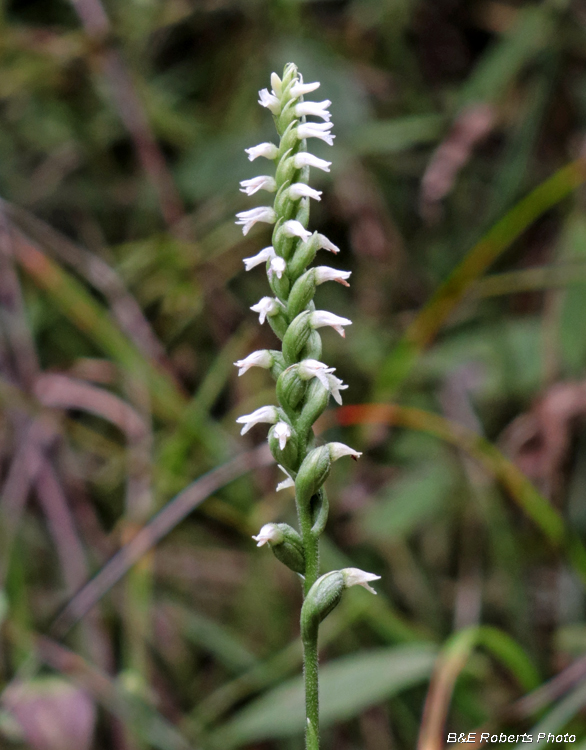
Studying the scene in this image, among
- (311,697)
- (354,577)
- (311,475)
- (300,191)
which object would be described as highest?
(300,191)

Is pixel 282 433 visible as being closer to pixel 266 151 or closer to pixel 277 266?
pixel 277 266

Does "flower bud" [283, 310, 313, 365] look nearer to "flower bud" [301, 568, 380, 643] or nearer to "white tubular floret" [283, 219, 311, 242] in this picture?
"white tubular floret" [283, 219, 311, 242]

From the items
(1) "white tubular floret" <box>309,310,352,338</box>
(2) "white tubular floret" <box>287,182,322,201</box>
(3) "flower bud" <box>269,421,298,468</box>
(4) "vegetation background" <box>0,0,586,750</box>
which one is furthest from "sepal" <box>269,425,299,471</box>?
(4) "vegetation background" <box>0,0,586,750</box>

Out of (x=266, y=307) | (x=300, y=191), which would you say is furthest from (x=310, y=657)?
(x=300, y=191)

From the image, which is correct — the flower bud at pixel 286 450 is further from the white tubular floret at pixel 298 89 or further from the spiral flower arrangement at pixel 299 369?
the white tubular floret at pixel 298 89

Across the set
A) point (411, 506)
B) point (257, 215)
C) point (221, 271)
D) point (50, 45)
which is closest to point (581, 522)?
point (411, 506)

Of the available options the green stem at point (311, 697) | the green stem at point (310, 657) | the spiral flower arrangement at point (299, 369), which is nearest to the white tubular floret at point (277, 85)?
the spiral flower arrangement at point (299, 369)

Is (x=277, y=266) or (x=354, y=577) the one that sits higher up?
(x=277, y=266)
